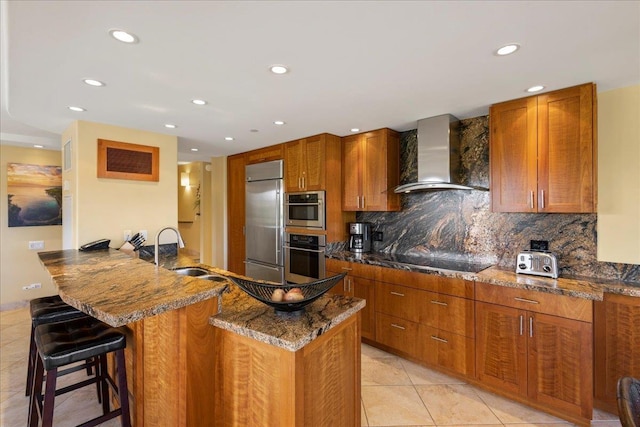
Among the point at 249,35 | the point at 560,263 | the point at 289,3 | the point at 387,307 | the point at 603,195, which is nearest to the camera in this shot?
the point at 289,3

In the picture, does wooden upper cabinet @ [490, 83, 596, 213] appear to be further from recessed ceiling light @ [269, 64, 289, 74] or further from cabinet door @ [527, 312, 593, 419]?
recessed ceiling light @ [269, 64, 289, 74]

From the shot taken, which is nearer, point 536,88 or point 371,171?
point 536,88

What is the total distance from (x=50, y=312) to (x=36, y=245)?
319 cm

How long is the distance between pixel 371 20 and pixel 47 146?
4869 mm

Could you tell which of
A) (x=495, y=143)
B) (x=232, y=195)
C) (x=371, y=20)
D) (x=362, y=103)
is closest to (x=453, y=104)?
(x=495, y=143)

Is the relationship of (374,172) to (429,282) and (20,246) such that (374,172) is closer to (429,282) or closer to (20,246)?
(429,282)

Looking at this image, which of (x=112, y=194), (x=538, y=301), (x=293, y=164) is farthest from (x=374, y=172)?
(x=112, y=194)

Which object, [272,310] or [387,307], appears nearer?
[272,310]

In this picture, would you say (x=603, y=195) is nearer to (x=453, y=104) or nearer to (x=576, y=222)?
(x=576, y=222)

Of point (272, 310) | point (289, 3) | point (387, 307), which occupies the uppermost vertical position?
point (289, 3)

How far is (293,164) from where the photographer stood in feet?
12.3

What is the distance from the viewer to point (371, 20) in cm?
135

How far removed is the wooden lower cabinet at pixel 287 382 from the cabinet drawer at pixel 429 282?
1170 mm

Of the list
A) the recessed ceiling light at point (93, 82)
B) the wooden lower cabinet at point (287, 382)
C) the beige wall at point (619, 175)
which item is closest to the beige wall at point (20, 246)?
the recessed ceiling light at point (93, 82)
